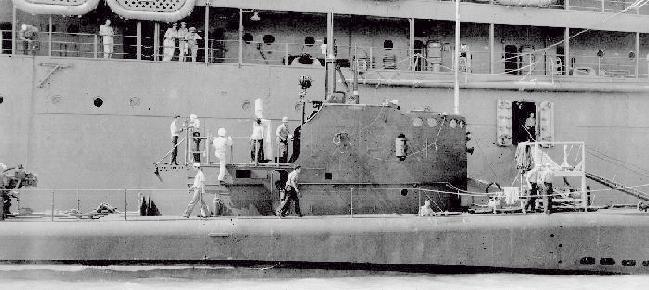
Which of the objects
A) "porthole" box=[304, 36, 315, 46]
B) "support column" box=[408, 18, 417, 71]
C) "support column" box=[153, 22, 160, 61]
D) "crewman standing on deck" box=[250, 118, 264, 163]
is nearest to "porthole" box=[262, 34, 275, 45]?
"porthole" box=[304, 36, 315, 46]

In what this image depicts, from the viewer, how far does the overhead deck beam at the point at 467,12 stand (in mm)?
19000

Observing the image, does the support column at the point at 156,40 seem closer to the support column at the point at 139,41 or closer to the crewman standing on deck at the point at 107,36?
the support column at the point at 139,41

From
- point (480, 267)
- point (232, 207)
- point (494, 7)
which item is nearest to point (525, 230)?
point (480, 267)

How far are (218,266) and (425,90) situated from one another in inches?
353

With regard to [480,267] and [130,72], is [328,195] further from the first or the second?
[130,72]

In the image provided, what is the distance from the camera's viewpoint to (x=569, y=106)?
66.5 feet

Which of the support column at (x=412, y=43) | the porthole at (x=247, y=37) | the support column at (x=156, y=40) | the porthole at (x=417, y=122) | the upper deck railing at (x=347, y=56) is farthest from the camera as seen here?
the porthole at (x=247, y=37)

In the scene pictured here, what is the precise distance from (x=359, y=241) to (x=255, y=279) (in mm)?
2097

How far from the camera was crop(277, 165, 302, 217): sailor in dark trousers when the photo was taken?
13.1 metres

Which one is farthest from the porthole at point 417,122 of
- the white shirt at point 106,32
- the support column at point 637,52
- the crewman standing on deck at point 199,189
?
the support column at point 637,52

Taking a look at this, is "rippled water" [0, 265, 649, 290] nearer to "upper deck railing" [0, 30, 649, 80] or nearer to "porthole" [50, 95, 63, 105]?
"porthole" [50, 95, 63, 105]

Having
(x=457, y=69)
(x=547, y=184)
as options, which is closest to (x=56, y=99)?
(x=457, y=69)

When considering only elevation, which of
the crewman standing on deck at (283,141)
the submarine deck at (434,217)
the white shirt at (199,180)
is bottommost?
the submarine deck at (434,217)

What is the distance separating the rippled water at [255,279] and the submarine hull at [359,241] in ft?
0.65
